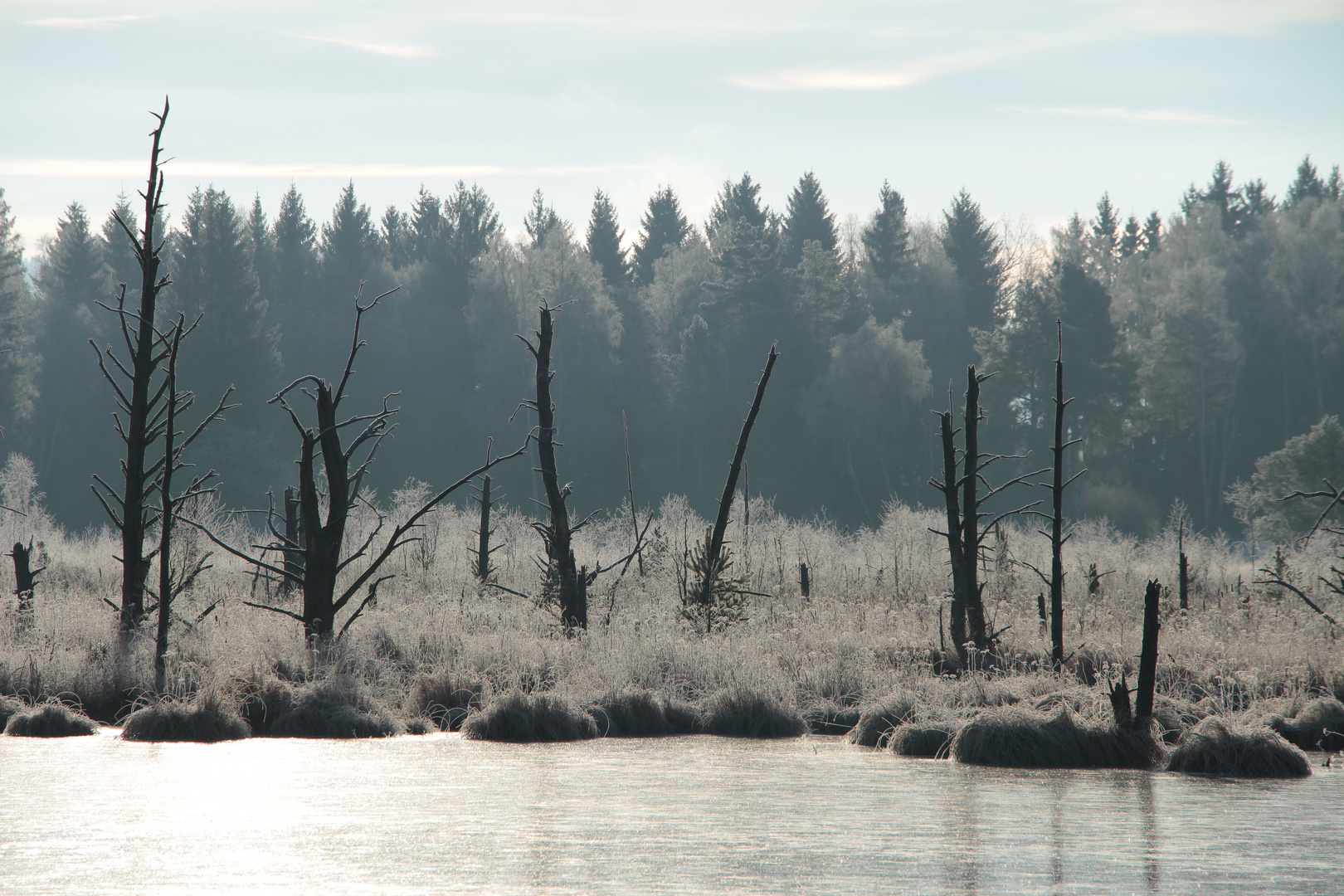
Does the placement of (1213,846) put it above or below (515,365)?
below

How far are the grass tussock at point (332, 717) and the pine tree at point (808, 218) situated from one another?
57.4m

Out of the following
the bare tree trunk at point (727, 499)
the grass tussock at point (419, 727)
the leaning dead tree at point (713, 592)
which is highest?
the bare tree trunk at point (727, 499)

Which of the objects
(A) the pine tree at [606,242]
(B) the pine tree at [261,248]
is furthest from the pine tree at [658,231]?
(B) the pine tree at [261,248]

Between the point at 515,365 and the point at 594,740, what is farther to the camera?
the point at 515,365

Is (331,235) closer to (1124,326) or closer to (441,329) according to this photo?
(441,329)

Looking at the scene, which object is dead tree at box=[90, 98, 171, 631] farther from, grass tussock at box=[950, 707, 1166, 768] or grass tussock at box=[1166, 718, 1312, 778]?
grass tussock at box=[1166, 718, 1312, 778]

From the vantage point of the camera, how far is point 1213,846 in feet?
26.5

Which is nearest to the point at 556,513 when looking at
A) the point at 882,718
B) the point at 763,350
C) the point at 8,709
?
the point at 882,718

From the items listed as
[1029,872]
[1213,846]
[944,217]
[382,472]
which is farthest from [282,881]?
[944,217]

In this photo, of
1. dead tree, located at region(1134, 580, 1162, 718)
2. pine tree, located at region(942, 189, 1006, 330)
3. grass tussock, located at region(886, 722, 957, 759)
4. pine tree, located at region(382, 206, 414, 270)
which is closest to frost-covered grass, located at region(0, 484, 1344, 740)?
grass tussock, located at region(886, 722, 957, 759)

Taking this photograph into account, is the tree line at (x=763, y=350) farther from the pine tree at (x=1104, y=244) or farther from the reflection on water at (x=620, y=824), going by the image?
the reflection on water at (x=620, y=824)

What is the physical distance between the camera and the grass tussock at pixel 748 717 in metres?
13.6

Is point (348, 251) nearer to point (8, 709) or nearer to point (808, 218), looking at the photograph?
point (808, 218)

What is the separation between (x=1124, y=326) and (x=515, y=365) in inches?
1206
